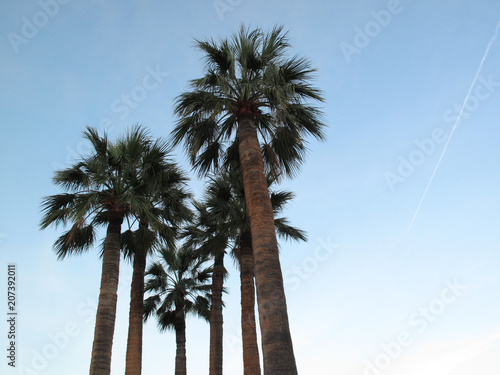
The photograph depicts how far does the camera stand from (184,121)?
11477 millimetres

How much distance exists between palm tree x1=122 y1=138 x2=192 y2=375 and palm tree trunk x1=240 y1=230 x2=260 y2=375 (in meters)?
2.89

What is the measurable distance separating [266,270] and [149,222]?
6.31m

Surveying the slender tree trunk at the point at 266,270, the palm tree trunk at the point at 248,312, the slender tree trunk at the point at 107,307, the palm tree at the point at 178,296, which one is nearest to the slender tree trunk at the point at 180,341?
the palm tree at the point at 178,296

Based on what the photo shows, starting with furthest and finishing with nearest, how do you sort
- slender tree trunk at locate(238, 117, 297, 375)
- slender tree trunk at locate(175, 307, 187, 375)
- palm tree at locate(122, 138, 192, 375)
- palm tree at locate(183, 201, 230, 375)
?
slender tree trunk at locate(175, 307, 187, 375) → palm tree at locate(183, 201, 230, 375) → palm tree at locate(122, 138, 192, 375) → slender tree trunk at locate(238, 117, 297, 375)

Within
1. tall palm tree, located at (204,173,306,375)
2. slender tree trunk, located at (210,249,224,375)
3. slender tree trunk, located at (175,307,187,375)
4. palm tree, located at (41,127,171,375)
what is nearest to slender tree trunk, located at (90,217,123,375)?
palm tree, located at (41,127,171,375)

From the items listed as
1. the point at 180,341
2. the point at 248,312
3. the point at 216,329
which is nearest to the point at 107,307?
the point at 248,312

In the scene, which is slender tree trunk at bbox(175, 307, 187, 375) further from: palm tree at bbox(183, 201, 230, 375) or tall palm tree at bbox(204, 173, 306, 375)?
tall palm tree at bbox(204, 173, 306, 375)

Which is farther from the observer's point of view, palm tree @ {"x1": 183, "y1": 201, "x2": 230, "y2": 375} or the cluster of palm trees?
palm tree @ {"x1": 183, "y1": 201, "x2": 230, "y2": 375}

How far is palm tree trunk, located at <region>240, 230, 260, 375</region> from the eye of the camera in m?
14.0

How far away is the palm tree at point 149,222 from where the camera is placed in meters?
13.5

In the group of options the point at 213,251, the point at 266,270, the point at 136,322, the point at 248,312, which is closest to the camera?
the point at 266,270

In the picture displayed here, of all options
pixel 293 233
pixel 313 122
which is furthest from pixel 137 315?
pixel 313 122

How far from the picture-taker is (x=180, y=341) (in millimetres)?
22625

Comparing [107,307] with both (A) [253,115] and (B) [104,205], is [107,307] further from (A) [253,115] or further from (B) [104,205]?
(A) [253,115]
